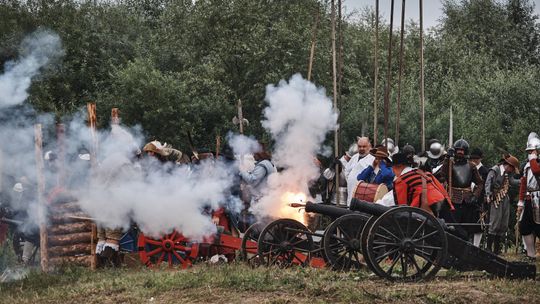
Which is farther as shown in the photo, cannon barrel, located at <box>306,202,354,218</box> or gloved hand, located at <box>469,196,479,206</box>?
gloved hand, located at <box>469,196,479,206</box>

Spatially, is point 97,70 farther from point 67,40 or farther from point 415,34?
point 415,34

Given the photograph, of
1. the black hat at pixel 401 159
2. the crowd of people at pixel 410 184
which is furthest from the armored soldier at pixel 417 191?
the black hat at pixel 401 159

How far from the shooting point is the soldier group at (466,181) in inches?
452

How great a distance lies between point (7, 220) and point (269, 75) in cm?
1224

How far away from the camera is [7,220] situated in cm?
1354

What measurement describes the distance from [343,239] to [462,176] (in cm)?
406

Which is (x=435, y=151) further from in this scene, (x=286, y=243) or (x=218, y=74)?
(x=218, y=74)

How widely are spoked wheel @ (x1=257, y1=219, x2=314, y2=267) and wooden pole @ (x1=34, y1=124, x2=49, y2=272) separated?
3005mm

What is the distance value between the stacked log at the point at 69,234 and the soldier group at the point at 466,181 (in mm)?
3841

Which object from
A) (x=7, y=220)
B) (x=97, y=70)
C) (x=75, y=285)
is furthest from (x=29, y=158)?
(x=97, y=70)

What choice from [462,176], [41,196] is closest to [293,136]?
[462,176]

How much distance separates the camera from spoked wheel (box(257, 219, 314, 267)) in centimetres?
1104

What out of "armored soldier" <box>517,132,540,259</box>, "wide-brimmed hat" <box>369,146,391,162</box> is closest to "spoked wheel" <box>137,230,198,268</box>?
"wide-brimmed hat" <box>369,146,391,162</box>

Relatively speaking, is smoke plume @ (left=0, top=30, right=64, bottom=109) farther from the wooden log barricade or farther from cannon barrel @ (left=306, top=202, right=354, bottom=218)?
cannon barrel @ (left=306, top=202, right=354, bottom=218)
